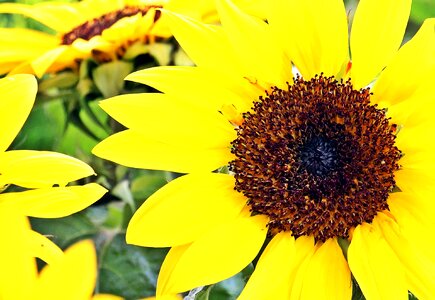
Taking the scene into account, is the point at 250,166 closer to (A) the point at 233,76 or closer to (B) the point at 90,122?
(A) the point at 233,76

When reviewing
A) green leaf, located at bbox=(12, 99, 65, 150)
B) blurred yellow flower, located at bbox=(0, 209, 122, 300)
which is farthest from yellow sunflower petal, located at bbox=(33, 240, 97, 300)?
green leaf, located at bbox=(12, 99, 65, 150)

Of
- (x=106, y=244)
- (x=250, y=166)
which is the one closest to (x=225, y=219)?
(x=250, y=166)

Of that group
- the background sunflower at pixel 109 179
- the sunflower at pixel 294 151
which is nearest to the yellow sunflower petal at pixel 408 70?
the sunflower at pixel 294 151

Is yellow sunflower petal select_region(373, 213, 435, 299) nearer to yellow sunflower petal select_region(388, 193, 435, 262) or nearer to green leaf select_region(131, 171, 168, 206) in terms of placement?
yellow sunflower petal select_region(388, 193, 435, 262)

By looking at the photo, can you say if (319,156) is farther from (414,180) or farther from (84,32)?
(84,32)

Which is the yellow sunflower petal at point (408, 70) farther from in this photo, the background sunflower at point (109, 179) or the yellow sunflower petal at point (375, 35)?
the background sunflower at point (109, 179)
